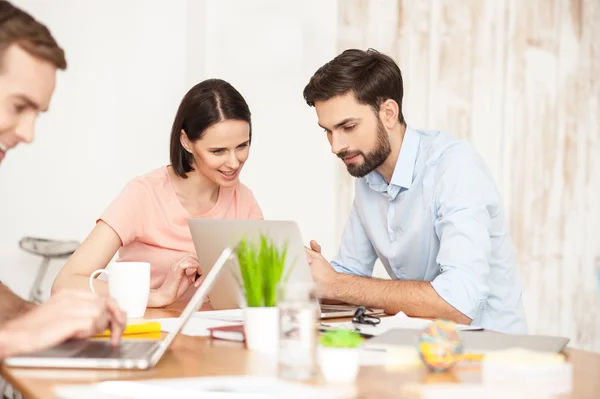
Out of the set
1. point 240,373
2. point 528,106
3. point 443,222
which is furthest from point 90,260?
point 528,106

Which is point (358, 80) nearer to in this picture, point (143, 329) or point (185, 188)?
point (185, 188)

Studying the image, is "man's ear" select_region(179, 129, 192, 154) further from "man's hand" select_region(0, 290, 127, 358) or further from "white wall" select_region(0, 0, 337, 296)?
"white wall" select_region(0, 0, 337, 296)

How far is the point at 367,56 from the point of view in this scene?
258 centimetres

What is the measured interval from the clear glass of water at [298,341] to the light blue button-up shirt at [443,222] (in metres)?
1.00

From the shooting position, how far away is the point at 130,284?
5.67 feet

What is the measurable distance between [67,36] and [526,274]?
9.37 feet

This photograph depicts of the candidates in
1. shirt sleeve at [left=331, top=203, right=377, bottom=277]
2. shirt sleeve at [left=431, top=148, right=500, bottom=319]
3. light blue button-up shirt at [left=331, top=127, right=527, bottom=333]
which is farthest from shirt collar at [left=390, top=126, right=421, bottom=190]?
shirt sleeve at [left=331, top=203, right=377, bottom=277]

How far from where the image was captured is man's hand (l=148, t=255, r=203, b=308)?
80.4 inches

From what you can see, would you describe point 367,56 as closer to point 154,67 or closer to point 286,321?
point 286,321

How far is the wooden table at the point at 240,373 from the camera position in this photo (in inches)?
41.7

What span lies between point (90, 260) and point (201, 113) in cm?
64

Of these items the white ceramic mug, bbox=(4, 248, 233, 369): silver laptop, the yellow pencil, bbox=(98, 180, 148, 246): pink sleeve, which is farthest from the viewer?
bbox=(98, 180, 148, 246): pink sleeve

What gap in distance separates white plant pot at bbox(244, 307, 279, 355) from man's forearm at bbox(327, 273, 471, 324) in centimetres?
64

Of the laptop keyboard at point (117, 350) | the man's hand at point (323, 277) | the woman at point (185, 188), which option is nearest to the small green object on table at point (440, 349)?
the laptop keyboard at point (117, 350)
